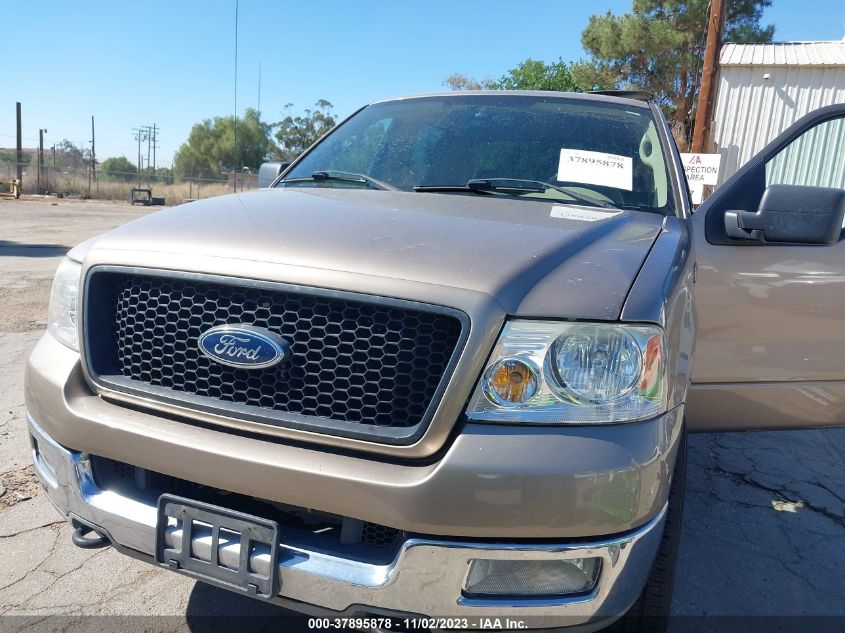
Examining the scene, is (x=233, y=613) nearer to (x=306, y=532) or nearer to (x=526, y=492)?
(x=306, y=532)

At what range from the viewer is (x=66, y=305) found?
2.01m

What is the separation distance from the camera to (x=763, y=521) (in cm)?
320

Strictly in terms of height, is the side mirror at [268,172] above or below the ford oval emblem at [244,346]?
above

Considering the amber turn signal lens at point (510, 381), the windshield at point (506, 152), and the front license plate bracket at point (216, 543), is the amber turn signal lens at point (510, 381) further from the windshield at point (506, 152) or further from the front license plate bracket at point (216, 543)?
the windshield at point (506, 152)

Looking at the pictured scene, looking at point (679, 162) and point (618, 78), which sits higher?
point (618, 78)

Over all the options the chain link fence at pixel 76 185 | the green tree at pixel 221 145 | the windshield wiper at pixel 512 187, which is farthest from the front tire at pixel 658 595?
the green tree at pixel 221 145

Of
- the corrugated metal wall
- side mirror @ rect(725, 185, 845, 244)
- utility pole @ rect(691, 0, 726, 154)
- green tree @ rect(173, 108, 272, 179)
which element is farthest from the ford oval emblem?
green tree @ rect(173, 108, 272, 179)

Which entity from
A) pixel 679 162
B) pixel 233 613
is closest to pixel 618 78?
pixel 679 162

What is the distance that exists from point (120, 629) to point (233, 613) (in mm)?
355

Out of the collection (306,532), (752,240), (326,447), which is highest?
(752,240)

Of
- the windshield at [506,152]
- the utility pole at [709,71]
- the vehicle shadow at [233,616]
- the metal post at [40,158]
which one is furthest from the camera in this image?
the metal post at [40,158]

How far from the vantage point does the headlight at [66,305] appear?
197cm

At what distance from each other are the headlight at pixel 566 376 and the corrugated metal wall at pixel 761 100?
1086 centimetres

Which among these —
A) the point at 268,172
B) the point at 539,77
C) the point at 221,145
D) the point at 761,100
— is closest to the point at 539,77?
the point at 539,77
